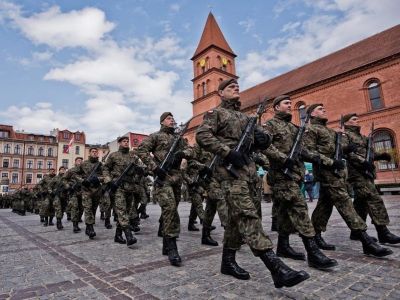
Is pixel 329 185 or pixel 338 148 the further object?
pixel 338 148

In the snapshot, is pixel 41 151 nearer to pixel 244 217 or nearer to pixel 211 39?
pixel 211 39

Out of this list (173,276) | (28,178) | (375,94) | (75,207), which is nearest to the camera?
(173,276)

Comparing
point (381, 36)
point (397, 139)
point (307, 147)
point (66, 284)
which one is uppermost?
point (381, 36)

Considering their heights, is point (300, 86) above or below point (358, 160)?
above

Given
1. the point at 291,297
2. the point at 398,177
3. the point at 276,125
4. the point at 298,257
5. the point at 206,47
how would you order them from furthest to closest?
the point at 206,47
the point at 398,177
the point at 276,125
the point at 298,257
the point at 291,297

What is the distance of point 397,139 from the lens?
22.8 metres

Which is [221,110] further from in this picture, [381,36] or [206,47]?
[206,47]

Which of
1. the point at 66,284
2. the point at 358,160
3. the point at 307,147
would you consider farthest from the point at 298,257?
the point at 66,284

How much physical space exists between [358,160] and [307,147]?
878 mm

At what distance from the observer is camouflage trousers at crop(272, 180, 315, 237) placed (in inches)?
135

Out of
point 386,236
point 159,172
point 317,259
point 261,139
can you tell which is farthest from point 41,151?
point 317,259

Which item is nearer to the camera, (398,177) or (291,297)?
(291,297)

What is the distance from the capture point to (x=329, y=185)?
161 inches

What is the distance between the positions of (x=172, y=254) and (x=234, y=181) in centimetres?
153
